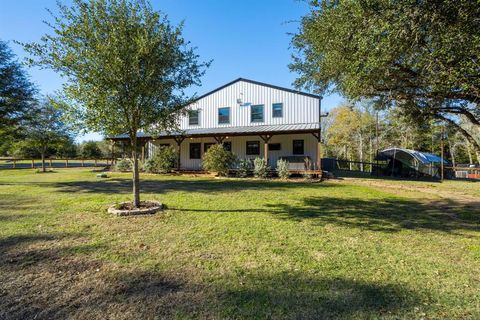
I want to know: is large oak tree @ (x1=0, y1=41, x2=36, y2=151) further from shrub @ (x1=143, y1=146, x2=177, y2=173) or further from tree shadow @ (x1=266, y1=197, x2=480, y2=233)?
tree shadow @ (x1=266, y1=197, x2=480, y2=233)

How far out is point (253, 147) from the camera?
19.2 m

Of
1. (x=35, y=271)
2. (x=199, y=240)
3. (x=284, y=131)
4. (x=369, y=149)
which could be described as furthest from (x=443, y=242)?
(x=369, y=149)

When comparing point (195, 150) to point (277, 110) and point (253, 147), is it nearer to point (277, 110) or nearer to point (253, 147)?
point (253, 147)

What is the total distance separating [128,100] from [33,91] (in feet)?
36.8

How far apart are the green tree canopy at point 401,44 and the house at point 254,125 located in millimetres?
9133

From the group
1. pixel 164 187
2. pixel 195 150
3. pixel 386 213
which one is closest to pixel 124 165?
pixel 195 150

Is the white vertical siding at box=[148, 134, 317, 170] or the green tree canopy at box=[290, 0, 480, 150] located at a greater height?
the green tree canopy at box=[290, 0, 480, 150]

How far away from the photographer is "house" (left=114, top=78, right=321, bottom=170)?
17.5 metres

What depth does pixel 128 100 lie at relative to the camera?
20.9ft

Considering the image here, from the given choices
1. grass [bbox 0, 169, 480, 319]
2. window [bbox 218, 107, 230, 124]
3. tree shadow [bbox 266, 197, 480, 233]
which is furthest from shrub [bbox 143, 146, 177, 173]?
tree shadow [bbox 266, 197, 480, 233]

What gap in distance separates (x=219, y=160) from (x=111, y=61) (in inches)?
441

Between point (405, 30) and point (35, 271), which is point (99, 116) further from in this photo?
point (405, 30)

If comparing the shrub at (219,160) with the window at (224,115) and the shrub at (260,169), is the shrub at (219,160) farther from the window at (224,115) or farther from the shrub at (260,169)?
the window at (224,115)

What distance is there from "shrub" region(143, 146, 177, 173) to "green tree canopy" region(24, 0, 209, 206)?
12.7 m
